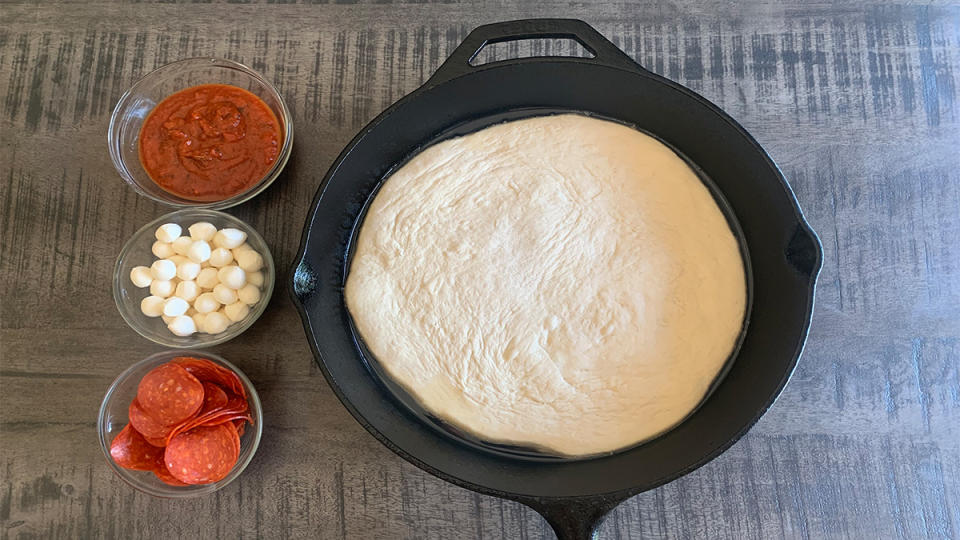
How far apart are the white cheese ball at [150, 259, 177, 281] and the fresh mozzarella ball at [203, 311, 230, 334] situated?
10 centimetres

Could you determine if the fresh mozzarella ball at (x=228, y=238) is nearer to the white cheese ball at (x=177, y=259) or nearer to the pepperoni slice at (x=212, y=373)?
the white cheese ball at (x=177, y=259)

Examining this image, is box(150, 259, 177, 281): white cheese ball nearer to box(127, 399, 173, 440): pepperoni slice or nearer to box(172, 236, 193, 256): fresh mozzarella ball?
box(172, 236, 193, 256): fresh mozzarella ball

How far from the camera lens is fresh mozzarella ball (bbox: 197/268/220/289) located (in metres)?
1.15

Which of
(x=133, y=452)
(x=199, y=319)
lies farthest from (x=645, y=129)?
(x=133, y=452)

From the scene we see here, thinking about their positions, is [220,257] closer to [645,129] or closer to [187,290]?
[187,290]

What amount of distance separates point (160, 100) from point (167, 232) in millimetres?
325

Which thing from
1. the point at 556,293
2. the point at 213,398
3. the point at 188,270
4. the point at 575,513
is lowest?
the point at 575,513

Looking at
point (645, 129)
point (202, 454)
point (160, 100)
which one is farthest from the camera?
point (160, 100)

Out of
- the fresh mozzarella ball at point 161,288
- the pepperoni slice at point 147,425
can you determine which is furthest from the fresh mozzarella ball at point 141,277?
the pepperoni slice at point 147,425

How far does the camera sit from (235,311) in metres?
1.14

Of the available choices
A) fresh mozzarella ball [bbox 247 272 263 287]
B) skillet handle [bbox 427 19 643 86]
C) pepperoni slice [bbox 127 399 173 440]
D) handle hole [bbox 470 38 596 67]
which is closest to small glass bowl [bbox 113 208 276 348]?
fresh mozzarella ball [bbox 247 272 263 287]

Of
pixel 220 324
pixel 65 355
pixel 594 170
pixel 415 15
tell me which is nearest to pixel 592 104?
pixel 594 170

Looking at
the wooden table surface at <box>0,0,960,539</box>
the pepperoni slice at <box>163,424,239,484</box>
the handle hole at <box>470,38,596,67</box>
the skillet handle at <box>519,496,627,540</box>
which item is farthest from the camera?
the handle hole at <box>470,38,596,67</box>

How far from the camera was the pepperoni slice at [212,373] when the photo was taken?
1.14 m
